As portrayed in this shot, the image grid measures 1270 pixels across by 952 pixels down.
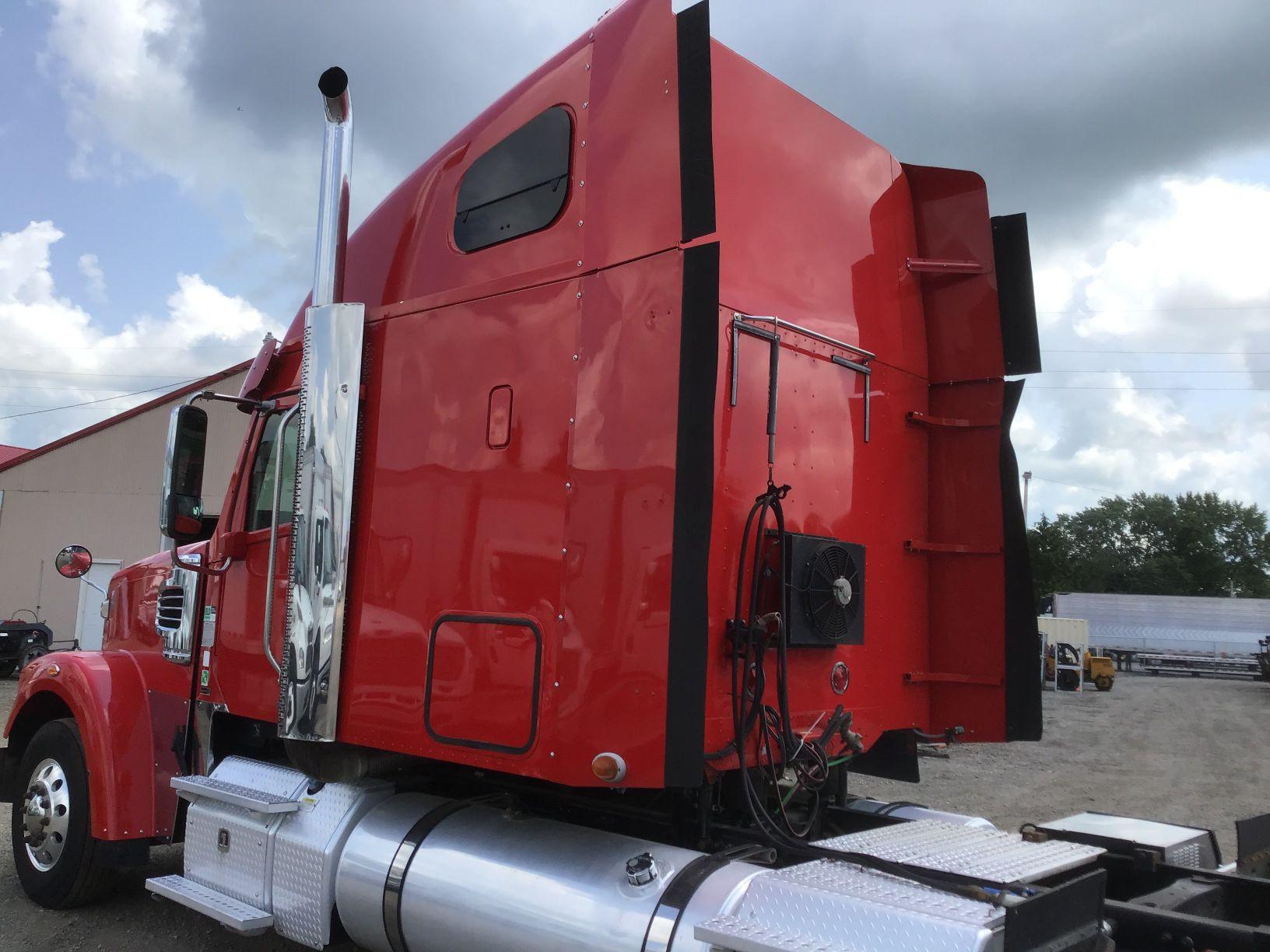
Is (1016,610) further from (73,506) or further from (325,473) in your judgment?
(73,506)

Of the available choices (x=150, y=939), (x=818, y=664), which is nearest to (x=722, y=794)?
(x=818, y=664)

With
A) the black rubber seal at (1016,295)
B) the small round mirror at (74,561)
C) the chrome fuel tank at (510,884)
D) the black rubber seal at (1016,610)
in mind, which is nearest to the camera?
the chrome fuel tank at (510,884)

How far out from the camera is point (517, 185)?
11.8 ft

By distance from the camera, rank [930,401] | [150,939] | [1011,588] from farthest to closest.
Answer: [150,939] < [930,401] < [1011,588]

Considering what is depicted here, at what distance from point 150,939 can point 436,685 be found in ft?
8.83

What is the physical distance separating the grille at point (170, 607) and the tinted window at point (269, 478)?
0.67 meters

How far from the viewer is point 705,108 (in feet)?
9.86

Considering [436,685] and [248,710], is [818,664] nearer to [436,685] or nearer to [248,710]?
[436,685]

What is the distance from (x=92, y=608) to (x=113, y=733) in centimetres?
1982

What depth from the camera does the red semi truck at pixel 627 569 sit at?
2.87 meters

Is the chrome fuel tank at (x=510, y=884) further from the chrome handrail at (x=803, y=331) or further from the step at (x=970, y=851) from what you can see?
the chrome handrail at (x=803, y=331)

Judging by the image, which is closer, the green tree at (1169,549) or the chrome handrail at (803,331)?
the chrome handrail at (803,331)

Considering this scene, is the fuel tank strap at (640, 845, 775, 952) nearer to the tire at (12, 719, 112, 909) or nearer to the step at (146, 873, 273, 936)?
the step at (146, 873, 273, 936)

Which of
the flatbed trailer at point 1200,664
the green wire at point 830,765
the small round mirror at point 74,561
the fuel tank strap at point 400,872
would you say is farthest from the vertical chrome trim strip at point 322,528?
the flatbed trailer at point 1200,664
